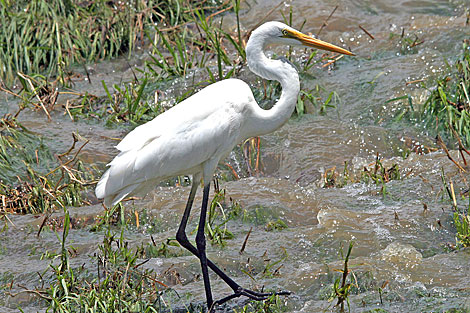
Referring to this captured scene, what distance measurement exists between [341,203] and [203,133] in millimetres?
1697

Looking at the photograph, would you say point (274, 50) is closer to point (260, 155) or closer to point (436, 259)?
point (260, 155)

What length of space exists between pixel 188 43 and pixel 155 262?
3.86 meters

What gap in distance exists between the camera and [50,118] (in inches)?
293

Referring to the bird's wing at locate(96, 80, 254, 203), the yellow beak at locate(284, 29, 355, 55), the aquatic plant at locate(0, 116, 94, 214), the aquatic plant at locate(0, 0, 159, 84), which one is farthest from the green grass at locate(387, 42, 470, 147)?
the aquatic plant at locate(0, 0, 159, 84)

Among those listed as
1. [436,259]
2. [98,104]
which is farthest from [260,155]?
[436,259]

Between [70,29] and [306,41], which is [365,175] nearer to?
[306,41]

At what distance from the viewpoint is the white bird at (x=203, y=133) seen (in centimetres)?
472

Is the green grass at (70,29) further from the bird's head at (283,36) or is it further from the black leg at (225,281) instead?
the black leg at (225,281)

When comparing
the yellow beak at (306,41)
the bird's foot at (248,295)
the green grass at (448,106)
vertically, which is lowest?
the bird's foot at (248,295)

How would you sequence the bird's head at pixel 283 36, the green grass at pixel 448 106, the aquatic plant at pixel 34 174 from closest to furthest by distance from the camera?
the bird's head at pixel 283 36
the aquatic plant at pixel 34 174
the green grass at pixel 448 106

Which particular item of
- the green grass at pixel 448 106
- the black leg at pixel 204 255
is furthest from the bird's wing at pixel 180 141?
the green grass at pixel 448 106

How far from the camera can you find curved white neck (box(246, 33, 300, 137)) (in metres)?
4.80

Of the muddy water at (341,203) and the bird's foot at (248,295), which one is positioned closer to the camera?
the bird's foot at (248,295)

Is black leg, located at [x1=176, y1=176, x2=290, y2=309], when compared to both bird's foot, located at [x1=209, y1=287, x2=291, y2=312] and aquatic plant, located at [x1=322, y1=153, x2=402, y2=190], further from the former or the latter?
aquatic plant, located at [x1=322, y1=153, x2=402, y2=190]
